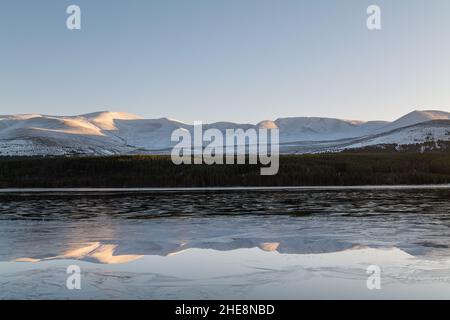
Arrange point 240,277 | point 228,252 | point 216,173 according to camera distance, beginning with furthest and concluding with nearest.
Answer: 1. point 216,173
2. point 228,252
3. point 240,277

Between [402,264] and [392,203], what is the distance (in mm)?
15842

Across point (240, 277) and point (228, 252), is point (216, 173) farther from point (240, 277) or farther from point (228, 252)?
point (240, 277)

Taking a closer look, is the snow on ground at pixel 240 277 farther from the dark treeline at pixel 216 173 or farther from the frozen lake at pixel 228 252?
the dark treeline at pixel 216 173

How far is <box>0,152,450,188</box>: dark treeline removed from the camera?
162 feet

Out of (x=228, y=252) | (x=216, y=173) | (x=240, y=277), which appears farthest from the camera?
(x=216, y=173)

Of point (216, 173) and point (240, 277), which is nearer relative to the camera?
point (240, 277)

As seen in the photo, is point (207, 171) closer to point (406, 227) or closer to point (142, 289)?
point (406, 227)

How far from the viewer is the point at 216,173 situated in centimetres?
5097

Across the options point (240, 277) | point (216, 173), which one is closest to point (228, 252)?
point (240, 277)

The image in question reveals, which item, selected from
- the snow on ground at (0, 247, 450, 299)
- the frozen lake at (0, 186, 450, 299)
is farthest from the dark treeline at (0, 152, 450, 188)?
the snow on ground at (0, 247, 450, 299)

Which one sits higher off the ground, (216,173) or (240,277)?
(216,173)

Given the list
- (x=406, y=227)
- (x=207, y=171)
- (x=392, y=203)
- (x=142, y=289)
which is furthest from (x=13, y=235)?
(x=207, y=171)

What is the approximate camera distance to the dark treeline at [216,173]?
49.2 metres

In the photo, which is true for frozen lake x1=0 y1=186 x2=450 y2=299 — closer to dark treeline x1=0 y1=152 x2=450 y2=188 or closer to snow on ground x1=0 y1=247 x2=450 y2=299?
snow on ground x1=0 y1=247 x2=450 y2=299
